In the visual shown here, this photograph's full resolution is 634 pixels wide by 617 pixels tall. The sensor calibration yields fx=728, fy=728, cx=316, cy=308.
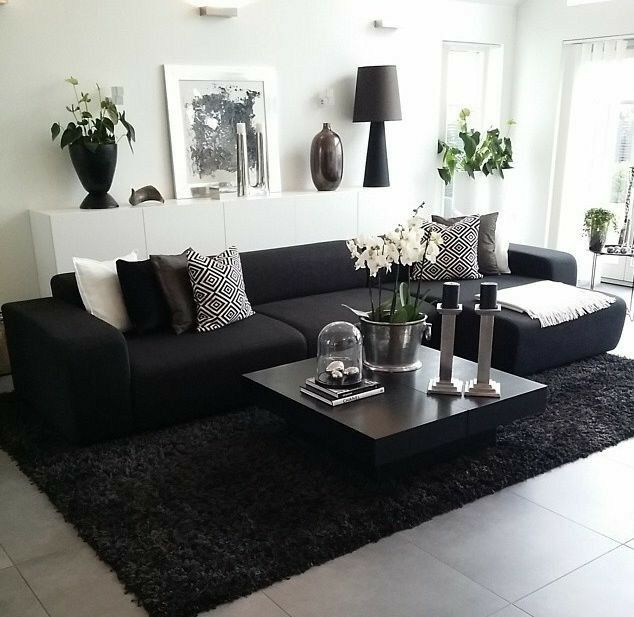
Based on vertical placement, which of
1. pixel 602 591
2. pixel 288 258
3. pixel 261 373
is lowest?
pixel 602 591

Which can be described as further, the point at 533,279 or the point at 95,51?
the point at 533,279

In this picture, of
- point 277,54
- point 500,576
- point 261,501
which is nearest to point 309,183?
point 277,54

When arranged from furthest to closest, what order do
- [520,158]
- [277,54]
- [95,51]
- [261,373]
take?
[520,158] → [277,54] → [95,51] → [261,373]

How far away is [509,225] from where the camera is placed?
6750 mm

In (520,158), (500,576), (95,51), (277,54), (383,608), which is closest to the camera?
(383,608)

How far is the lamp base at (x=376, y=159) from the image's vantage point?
18.0 ft

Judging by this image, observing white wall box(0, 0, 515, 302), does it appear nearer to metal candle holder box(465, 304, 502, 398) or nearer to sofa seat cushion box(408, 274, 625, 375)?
sofa seat cushion box(408, 274, 625, 375)

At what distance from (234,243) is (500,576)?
2.94 metres

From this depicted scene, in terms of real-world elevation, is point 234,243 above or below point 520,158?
below

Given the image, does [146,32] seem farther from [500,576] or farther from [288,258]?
[500,576]

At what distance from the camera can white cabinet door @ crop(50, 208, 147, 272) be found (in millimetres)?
4055

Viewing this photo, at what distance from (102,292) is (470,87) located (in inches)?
165

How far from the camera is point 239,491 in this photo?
2.80 meters

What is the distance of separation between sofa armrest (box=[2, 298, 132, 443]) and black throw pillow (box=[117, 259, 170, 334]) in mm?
250
